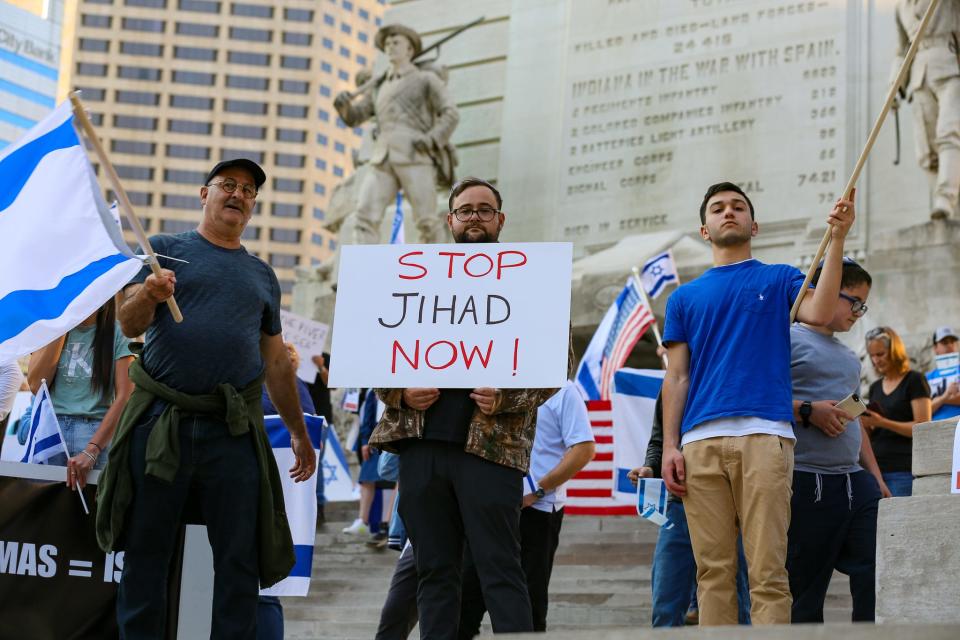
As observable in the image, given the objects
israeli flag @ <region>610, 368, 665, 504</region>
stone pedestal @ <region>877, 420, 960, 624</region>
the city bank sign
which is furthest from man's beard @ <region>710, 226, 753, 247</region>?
the city bank sign

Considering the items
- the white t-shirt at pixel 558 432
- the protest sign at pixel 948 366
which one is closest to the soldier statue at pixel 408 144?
the protest sign at pixel 948 366

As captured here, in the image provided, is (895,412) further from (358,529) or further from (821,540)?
(358,529)

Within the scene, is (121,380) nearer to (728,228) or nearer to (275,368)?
(275,368)

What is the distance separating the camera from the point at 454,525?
5.29 metres

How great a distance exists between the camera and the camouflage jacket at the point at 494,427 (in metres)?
5.23

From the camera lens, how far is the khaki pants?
5109mm

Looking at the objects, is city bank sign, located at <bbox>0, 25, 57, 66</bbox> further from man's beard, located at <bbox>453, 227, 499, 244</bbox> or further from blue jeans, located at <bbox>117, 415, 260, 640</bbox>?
blue jeans, located at <bbox>117, 415, 260, 640</bbox>

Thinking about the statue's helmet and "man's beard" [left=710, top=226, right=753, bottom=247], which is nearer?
"man's beard" [left=710, top=226, right=753, bottom=247]

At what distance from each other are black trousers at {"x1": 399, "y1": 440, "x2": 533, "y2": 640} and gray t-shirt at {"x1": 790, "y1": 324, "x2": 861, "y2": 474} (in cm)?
145

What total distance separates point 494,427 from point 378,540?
6.27 meters

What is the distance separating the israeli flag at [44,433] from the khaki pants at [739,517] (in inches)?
111

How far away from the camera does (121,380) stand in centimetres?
661

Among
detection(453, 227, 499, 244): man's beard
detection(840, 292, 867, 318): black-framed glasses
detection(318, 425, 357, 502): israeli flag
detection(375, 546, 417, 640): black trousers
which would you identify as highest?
detection(453, 227, 499, 244): man's beard

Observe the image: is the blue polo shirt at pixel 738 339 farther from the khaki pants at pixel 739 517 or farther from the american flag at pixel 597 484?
the american flag at pixel 597 484
